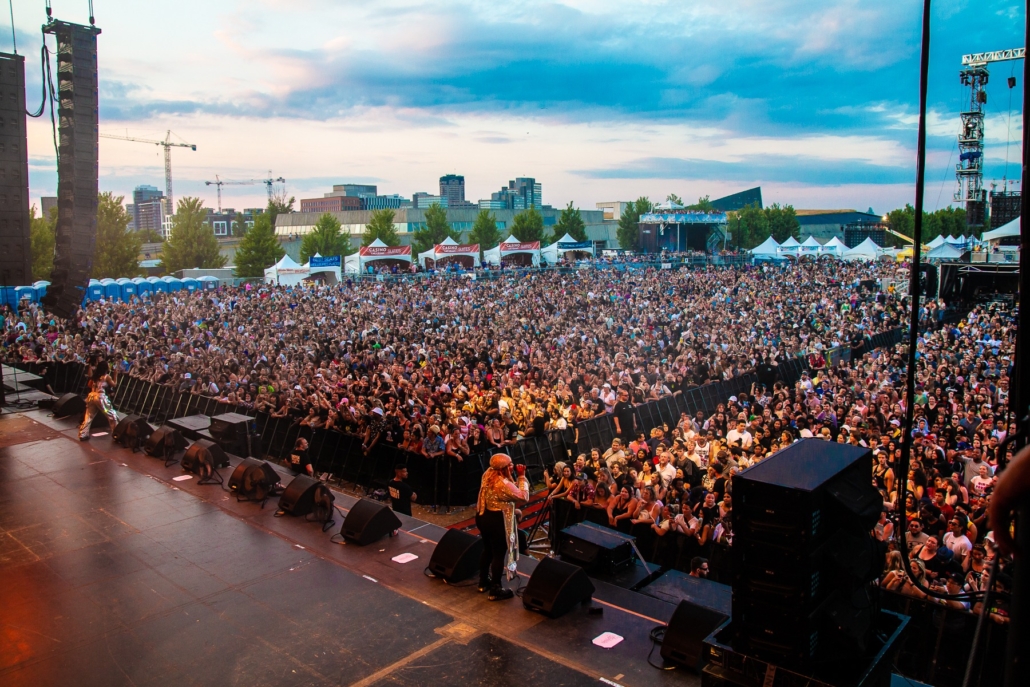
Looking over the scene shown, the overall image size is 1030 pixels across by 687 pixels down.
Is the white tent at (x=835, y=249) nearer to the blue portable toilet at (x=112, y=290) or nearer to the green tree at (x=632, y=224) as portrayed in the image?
the green tree at (x=632, y=224)

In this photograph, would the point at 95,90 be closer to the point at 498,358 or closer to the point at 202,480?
the point at 202,480

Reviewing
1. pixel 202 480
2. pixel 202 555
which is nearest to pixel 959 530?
pixel 202 555

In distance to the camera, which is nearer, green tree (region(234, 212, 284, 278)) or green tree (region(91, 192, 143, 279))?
green tree (region(91, 192, 143, 279))

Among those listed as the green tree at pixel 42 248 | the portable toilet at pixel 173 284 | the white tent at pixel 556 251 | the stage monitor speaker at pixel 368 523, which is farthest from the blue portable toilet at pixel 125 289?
the stage monitor speaker at pixel 368 523

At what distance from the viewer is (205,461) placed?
1011 cm

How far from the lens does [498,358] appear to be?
18297 millimetres

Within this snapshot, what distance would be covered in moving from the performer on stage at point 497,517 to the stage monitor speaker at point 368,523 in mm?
1664

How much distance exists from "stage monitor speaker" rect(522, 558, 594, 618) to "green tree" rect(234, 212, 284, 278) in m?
49.8

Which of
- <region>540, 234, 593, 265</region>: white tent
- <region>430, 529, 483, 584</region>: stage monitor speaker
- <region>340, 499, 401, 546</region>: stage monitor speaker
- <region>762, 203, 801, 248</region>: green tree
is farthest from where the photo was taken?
<region>762, 203, 801, 248</region>: green tree

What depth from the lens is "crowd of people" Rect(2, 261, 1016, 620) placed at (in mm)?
8492

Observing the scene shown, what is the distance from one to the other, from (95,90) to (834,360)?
18631 mm

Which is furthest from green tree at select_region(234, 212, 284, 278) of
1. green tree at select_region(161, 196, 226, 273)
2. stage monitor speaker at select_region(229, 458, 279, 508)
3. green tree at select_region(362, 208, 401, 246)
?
stage monitor speaker at select_region(229, 458, 279, 508)

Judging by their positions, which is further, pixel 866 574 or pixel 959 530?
pixel 959 530

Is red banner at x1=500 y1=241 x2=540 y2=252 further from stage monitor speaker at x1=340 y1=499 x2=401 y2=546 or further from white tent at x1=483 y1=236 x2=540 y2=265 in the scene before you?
stage monitor speaker at x1=340 y1=499 x2=401 y2=546
